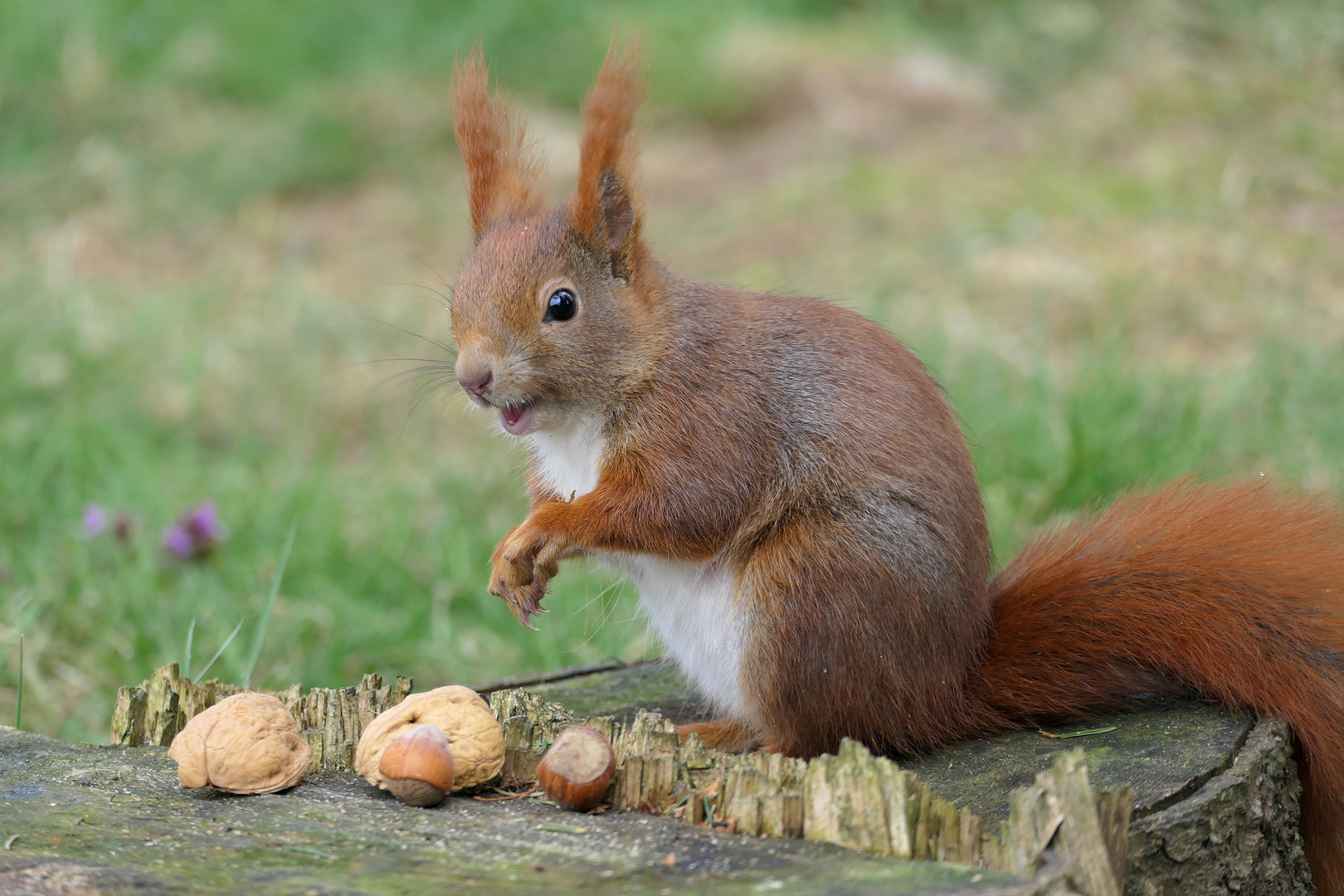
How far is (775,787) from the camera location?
3.66 feet

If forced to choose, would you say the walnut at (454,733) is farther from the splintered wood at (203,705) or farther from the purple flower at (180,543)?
→ the purple flower at (180,543)

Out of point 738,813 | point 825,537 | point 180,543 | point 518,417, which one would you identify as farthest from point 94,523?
point 738,813

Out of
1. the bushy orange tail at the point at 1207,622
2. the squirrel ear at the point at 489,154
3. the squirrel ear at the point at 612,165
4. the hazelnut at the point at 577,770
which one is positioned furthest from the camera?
the squirrel ear at the point at 489,154

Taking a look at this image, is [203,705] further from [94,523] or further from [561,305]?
[94,523]

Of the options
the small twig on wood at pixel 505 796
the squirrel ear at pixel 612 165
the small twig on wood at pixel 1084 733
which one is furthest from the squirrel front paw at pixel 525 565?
the small twig on wood at pixel 1084 733

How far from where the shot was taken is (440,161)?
6.23 metres

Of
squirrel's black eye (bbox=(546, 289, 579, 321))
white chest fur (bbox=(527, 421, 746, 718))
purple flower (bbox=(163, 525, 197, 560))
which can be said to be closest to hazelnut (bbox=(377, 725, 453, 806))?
white chest fur (bbox=(527, 421, 746, 718))

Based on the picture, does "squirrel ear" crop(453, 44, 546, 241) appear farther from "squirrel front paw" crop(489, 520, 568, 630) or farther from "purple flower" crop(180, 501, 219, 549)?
"purple flower" crop(180, 501, 219, 549)

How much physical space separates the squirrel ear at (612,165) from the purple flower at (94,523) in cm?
140

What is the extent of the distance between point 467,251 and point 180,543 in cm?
265

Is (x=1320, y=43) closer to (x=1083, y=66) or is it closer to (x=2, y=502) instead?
(x=1083, y=66)

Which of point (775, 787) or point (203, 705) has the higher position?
point (203, 705)

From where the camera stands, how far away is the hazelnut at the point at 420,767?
1218mm

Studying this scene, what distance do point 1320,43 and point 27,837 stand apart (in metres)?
4.79
